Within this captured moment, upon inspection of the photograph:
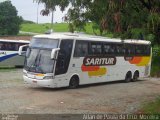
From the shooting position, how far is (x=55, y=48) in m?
22.0

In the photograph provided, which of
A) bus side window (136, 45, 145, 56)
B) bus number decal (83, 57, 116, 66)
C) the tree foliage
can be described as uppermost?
the tree foliage

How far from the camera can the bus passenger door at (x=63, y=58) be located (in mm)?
22119

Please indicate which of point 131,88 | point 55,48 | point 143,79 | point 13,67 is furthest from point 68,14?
point 13,67

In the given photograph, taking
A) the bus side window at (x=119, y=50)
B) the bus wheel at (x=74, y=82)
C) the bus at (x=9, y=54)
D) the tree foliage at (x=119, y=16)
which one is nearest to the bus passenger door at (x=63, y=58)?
the bus wheel at (x=74, y=82)

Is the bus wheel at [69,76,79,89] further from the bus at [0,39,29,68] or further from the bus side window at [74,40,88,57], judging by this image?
the bus at [0,39,29,68]

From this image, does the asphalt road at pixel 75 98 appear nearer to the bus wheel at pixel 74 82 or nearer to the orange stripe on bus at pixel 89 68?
the bus wheel at pixel 74 82

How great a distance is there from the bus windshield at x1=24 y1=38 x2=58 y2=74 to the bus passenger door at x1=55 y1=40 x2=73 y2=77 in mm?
374

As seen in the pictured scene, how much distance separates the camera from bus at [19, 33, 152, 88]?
21906mm

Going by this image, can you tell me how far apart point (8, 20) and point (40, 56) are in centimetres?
4575

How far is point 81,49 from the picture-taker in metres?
24.0

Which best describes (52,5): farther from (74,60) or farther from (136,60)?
(136,60)

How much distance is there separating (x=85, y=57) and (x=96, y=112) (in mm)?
8697

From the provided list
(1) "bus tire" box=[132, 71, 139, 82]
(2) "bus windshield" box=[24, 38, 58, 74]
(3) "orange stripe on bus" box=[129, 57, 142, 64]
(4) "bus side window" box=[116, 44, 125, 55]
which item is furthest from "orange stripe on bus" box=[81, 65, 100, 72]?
(1) "bus tire" box=[132, 71, 139, 82]

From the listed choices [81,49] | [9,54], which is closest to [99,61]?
[81,49]
